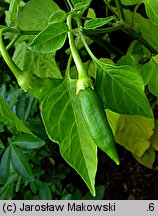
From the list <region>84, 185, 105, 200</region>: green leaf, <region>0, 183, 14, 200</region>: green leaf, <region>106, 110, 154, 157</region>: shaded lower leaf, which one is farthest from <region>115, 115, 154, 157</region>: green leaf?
<region>0, 183, 14, 200</region>: green leaf

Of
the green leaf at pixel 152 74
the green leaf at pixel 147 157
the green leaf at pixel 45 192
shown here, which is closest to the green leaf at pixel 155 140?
the green leaf at pixel 147 157

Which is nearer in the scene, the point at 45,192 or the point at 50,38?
the point at 50,38

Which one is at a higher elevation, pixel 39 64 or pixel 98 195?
pixel 39 64

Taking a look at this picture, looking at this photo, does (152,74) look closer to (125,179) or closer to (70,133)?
(70,133)

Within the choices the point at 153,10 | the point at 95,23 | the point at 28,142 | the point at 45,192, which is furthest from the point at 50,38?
the point at 45,192

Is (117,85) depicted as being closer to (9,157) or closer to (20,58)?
(20,58)

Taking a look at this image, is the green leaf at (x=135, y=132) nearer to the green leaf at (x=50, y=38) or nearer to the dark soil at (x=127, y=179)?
the dark soil at (x=127, y=179)
